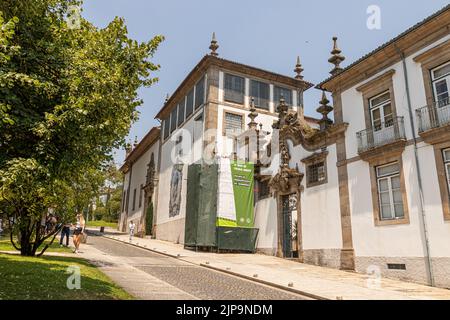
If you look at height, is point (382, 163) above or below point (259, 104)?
below

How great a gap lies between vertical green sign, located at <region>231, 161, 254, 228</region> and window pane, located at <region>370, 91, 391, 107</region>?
901cm

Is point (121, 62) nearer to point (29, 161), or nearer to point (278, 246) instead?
point (29, 161)

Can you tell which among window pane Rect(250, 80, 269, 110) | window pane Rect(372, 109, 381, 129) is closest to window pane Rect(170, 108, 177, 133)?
window pane Rect(250, 80, 269, 110)

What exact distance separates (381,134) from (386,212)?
9.77 ft

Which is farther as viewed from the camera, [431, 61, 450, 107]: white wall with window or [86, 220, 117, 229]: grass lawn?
[86, 220, 117, 229]: grass lawn

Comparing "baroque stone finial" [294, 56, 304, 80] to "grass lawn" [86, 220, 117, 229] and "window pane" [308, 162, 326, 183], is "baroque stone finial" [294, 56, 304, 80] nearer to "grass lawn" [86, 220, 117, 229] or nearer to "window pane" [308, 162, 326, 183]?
"window pane" [308, 162, 326, 183]

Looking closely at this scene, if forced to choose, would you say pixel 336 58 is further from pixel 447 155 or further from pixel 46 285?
pixel 46 285

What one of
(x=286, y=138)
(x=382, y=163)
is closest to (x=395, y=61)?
(x=382, y=163)

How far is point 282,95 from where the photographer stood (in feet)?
97.9

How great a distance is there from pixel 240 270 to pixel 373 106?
335 inches

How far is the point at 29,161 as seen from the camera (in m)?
6.09

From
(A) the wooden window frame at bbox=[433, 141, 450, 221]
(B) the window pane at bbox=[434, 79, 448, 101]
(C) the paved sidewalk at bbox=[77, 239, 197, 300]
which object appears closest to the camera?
(C) the paved sidewalk at bbox=[77, 239, 197, 300]

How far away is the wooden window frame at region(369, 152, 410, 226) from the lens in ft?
42.1

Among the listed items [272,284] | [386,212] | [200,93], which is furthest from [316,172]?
[200,93]
